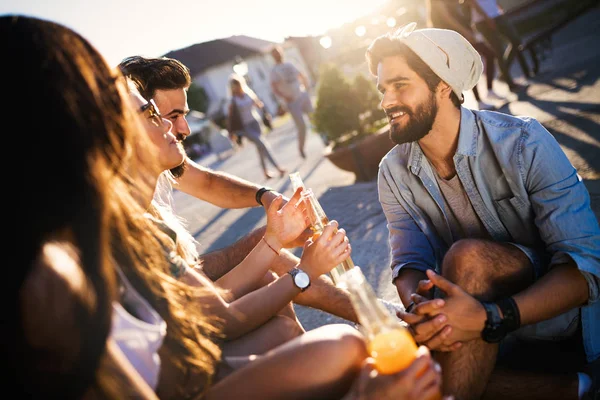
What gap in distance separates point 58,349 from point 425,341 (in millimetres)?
1308

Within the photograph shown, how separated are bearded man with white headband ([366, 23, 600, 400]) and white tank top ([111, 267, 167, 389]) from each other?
1009 mm

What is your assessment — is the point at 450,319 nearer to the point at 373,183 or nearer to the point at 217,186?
the point at 217,186

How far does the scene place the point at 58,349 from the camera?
930mm

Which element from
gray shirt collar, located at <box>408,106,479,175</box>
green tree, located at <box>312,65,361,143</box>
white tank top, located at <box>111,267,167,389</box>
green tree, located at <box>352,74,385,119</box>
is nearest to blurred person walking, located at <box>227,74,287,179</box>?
green tree, located at <box>312,65,361,143</box>

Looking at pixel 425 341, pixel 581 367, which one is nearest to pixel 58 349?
pixel 425 341

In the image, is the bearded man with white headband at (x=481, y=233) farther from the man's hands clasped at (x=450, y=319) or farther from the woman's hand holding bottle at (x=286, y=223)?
the woman's hand holding bottle at (x=286, y=223)

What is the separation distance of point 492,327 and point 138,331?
1.30 m

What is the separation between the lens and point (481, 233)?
220 cm

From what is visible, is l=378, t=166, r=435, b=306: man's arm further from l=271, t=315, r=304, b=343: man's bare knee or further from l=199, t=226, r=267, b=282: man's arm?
l=199, t=226, r=267, b=282: man's arm

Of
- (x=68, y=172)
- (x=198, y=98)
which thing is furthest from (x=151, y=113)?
(x=198, y=98)

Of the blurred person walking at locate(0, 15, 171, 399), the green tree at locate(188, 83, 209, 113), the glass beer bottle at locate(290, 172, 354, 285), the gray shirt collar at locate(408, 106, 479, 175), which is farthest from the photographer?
the green tree at locate(188, 83, 209, 113)

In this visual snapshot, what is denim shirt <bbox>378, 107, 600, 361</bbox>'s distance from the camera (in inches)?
70.5

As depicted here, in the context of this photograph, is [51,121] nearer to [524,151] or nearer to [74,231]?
[74,231]

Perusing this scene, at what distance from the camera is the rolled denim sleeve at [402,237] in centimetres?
216
